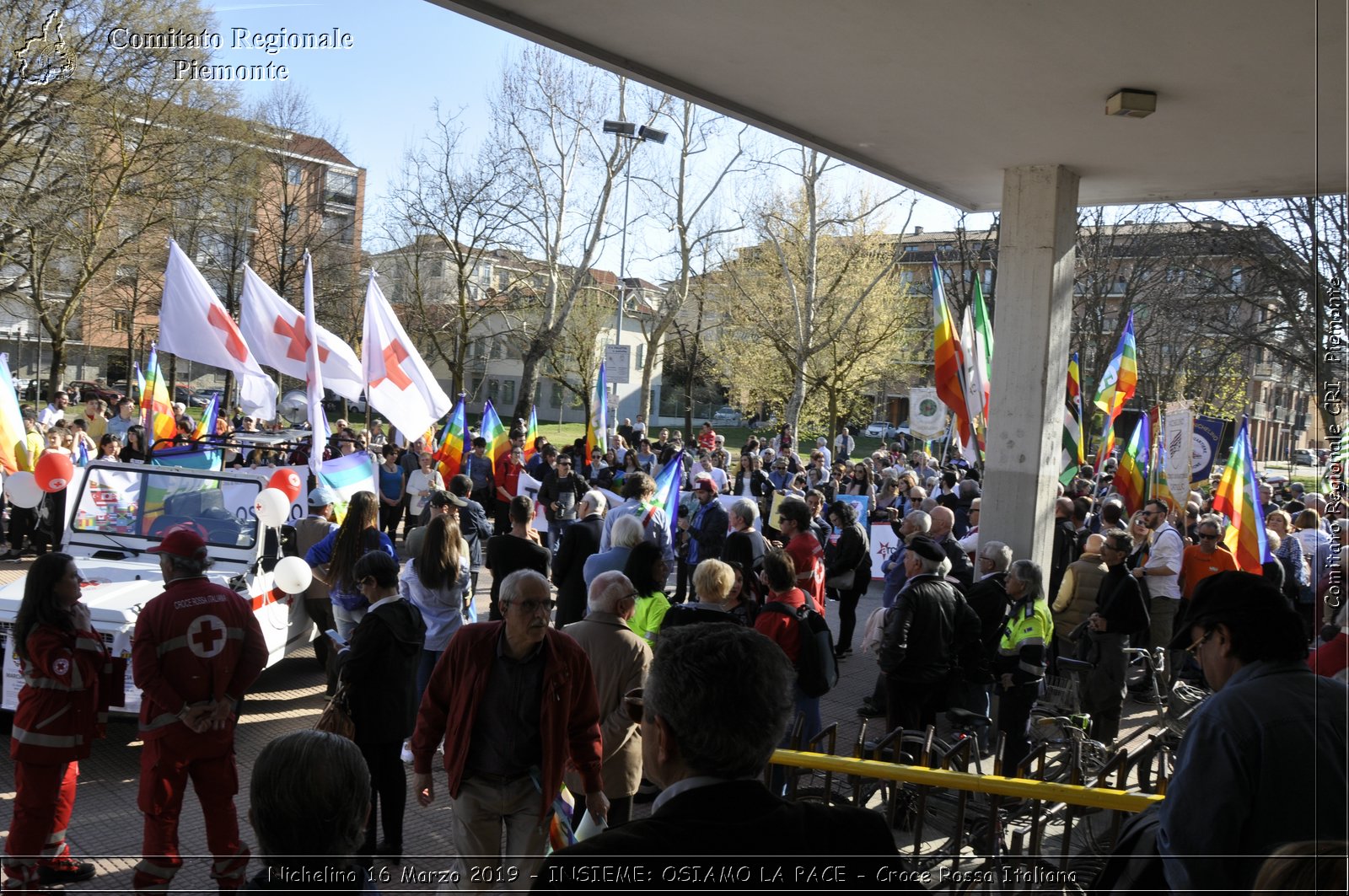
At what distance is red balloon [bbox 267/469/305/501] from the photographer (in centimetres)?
893

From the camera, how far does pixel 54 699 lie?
4965 millimetres

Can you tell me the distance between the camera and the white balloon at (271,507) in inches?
324

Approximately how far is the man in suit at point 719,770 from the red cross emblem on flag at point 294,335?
419 inches

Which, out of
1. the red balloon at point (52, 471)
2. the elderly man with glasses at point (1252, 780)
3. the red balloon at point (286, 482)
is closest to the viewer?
the elderly man with glasses at point (1252, 780)

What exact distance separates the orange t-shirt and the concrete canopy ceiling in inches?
143

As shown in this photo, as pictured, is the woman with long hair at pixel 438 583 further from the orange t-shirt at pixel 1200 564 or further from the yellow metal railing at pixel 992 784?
the orange t-shirt at pixel 1200 564

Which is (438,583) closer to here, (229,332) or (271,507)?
(271,507)

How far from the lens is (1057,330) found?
9914 millimetres

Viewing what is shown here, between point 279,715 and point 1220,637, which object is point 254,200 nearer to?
point 279,715

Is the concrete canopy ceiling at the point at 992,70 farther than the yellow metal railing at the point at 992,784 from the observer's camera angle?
Yes

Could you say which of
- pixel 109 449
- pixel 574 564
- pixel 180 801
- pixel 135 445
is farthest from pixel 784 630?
pixel 135 445

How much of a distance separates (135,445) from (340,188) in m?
35.1

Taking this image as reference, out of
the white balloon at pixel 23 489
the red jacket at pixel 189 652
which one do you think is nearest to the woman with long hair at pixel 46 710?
the red jacket at pixel 189 652

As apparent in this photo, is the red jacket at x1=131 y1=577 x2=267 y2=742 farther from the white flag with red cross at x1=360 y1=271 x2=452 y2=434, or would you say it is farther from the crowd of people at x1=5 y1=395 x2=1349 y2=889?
the white flag with red cross at x1=360 y1=271 x2=452 y2=434
